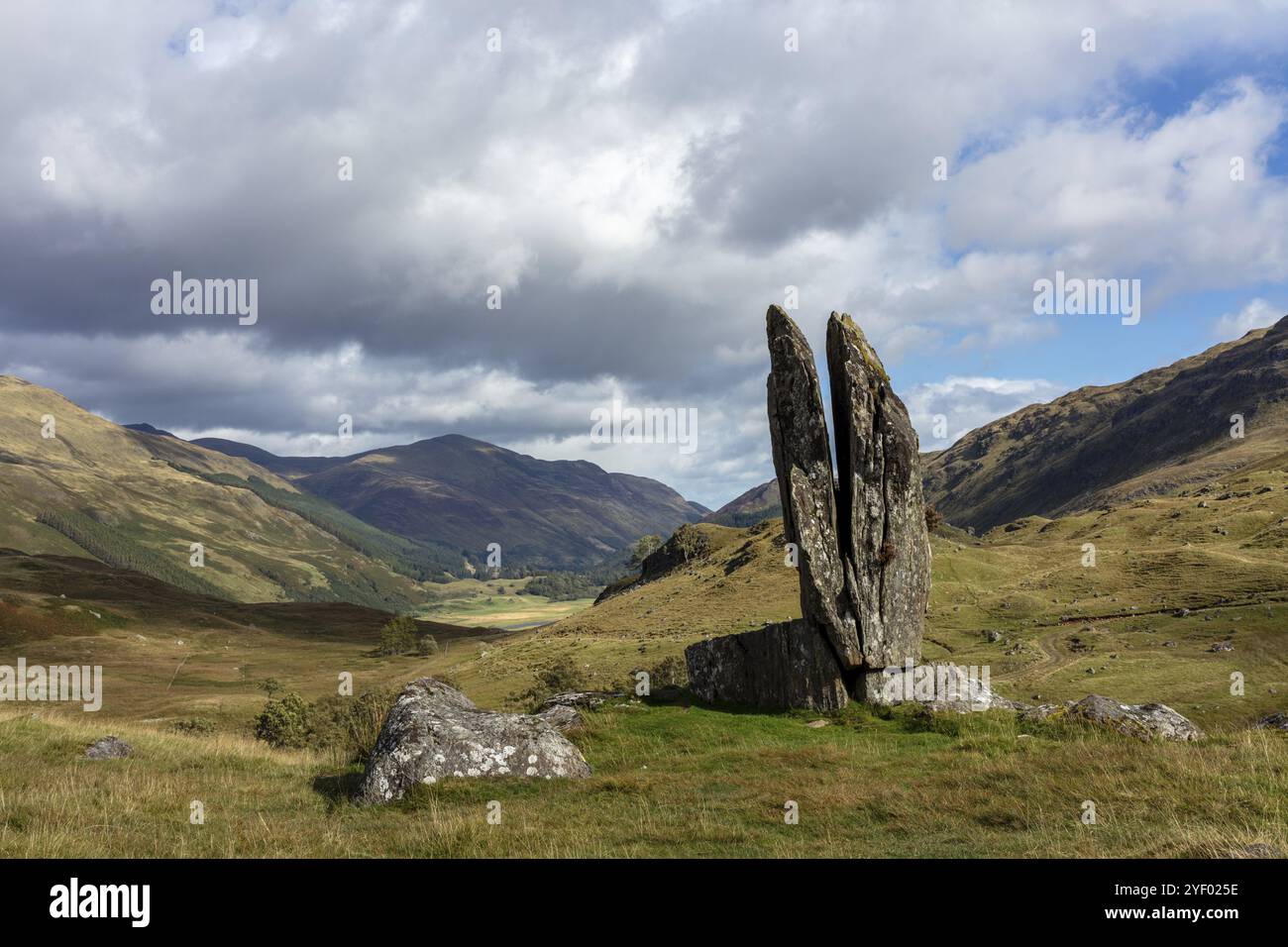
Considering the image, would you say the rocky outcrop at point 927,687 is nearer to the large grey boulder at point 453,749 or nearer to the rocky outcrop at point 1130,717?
the rocky outcrop at point 1130,717

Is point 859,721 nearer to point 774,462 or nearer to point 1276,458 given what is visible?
point 774,462

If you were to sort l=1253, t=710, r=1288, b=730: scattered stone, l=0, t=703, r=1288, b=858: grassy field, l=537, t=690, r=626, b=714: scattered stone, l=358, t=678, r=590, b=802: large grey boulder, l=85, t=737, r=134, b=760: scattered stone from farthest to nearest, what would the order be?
l=537, t=690, r=626, b=714: scattered stone, l=85, t=737, r=134, b=760: scattered stone, l=1253, t=710, r=1288, b=730: scattered stone, l=358, t=678, r=590, b=802: large grey boulder, l=0, t=703, r=1288, b=858: grassy field

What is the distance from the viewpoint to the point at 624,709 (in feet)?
93.6

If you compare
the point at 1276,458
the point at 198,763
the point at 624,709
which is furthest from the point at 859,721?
the point at 1276,458

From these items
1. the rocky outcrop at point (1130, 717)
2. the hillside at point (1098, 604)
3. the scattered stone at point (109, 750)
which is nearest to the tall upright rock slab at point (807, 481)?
the rocky outcrop at point (1130, 717)

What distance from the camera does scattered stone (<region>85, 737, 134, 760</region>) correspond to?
2195cm

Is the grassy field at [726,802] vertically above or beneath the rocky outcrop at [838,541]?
beneath

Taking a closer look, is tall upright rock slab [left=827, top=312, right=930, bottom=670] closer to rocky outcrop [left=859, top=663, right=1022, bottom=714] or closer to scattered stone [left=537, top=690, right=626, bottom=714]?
rocky outcrop [left=859, top=663, right=1022, bottom=714]

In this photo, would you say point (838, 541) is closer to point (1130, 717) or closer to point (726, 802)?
point (1130, 717)

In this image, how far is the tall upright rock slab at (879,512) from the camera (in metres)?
29.4

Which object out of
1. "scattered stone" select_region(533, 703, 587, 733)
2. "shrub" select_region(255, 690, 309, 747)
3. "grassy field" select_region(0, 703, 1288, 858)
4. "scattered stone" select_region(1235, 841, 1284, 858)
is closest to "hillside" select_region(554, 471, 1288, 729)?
"grassy field" select_region(0, 703, 1288, 858)

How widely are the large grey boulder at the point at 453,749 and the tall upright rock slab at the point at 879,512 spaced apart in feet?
45.9

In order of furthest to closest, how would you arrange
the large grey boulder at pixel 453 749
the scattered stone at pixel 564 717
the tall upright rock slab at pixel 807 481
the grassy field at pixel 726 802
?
the tall upright rock slab at pixel 807 481 → the scattered stone at pixel 564 717 → the large grey boulder at pixel 453 749 → the grassy field at pixel 726 802

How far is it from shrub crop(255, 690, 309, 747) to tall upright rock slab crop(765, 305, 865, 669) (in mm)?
39742
